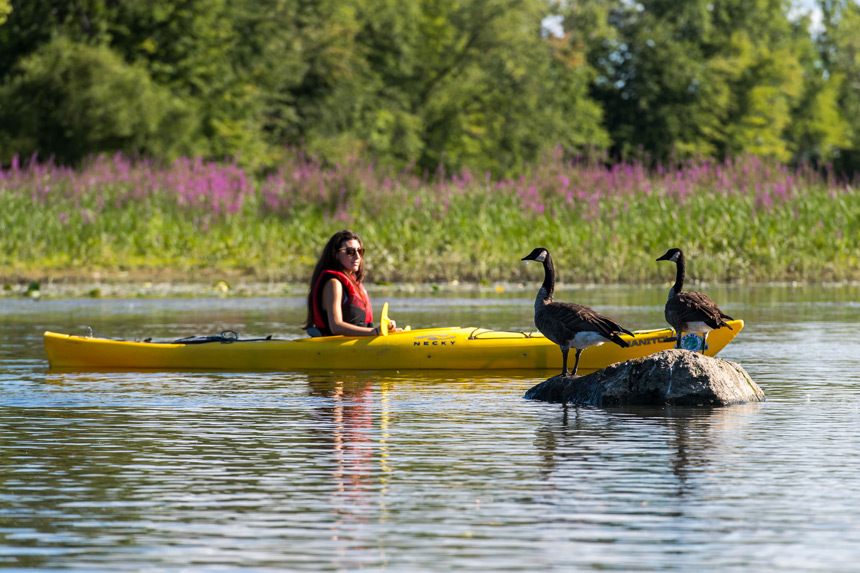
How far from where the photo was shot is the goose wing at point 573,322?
10.8 meters

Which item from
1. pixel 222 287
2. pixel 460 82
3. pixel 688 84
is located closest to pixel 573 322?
pixel 222 287

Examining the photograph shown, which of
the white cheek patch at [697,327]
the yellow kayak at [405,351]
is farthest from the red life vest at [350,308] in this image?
the white cheek patch at [697,327]

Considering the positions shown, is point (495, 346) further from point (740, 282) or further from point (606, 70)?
point (606, 70)

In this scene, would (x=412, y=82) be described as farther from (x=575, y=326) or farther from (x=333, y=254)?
(x=575, y=326)

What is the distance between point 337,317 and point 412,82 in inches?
1748

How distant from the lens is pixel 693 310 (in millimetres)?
11391

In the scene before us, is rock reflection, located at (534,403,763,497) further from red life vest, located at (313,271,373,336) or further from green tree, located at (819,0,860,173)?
green tree, located at (819,0,860,173)

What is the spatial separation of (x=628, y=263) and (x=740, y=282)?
190 centimetres

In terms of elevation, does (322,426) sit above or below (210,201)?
below

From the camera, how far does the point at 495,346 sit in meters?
13.1

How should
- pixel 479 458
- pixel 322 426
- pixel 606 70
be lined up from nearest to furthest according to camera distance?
pixel 479 458
pixel 322 426
pixel 606 70

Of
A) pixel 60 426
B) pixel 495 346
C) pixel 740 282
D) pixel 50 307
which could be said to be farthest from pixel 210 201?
pixel 60 426

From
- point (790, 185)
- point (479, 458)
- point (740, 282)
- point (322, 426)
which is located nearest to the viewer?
point (479, 458)

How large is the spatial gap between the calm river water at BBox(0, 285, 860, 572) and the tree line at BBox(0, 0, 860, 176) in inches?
698
